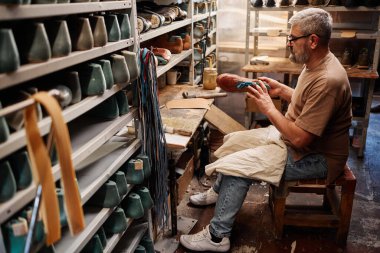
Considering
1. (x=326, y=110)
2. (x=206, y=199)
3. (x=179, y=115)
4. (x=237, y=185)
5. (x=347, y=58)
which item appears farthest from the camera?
(x=347, y=58)

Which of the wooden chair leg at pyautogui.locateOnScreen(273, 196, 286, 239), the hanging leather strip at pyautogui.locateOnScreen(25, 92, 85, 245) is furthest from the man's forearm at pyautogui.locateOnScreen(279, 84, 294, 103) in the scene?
the hanging leather strip at pyautogui.locateOnScreen(25, 92, 85, 245)

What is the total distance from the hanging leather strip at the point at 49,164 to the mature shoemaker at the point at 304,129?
1561 millimetres

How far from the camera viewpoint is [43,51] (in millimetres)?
1278

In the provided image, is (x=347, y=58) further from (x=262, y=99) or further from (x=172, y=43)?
(x=262, y=99)

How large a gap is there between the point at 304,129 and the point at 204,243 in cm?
101

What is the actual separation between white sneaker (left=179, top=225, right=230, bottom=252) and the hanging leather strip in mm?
1638

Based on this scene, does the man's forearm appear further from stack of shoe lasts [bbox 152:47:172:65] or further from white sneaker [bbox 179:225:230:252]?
white sneaker [bbox 179:225:230:252]

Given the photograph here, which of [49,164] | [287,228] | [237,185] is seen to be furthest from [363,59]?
[49,164]

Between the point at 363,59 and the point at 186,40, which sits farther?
the point at 363,59

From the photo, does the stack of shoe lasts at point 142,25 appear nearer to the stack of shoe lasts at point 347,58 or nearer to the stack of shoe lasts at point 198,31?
the stack of shoe lasts at point 198,31

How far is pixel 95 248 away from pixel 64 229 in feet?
0.67

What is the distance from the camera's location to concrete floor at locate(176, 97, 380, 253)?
2.66 m

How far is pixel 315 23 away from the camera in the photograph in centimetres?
232

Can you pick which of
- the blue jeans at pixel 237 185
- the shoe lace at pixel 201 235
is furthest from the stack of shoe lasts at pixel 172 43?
the shoe lace at pixel 201 235
